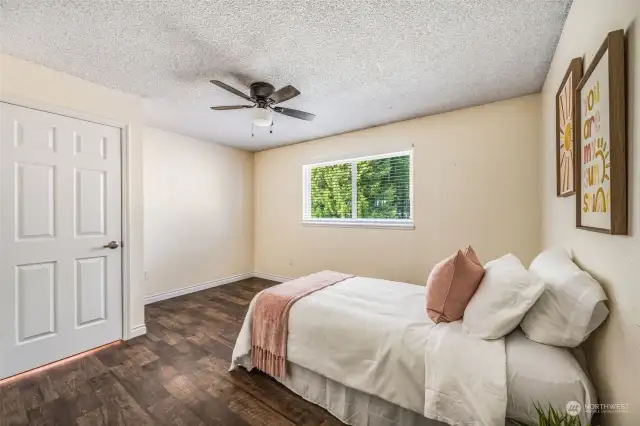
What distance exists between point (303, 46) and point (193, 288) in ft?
12.3

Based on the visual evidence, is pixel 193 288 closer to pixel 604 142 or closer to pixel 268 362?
pixel 268 362

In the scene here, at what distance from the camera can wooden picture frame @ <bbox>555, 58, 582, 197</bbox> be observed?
1.38 metres

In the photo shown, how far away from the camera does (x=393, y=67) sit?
2.22 metres

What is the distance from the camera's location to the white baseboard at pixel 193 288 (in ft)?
12.3

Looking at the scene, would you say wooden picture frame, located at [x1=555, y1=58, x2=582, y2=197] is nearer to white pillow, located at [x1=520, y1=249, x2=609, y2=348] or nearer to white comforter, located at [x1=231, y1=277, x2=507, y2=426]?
white pillow, located at [x1=520, y1=249, x2=609, y2=348]

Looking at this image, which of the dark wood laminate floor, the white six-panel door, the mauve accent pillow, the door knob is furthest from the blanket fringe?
the door knob

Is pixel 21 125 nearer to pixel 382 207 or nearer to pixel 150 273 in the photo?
pixel 150 273

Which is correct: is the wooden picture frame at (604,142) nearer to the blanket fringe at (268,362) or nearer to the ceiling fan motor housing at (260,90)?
the blanket fringe at (268,362)

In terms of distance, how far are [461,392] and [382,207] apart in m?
2.77

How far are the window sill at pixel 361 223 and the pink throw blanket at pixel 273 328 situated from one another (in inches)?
69.8

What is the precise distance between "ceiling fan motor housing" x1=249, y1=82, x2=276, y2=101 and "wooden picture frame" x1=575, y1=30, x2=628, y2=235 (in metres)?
2.09

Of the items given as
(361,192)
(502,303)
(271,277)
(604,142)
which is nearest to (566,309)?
(502,303)

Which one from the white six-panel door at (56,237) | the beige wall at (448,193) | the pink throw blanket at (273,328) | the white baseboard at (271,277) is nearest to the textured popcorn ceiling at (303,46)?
the beige wall at (448,193)

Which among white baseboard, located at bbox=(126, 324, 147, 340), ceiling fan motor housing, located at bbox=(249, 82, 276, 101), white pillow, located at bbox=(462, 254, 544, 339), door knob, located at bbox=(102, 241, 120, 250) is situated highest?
ceiling fan motor housing, located at bbox=(249, 82, 276, 101)
